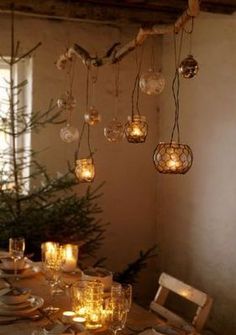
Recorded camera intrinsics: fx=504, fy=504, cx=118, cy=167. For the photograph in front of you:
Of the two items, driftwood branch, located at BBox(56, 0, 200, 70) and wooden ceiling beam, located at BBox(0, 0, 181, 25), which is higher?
wooden ceiling beam, located at BBox(0, 0, 181, 25)

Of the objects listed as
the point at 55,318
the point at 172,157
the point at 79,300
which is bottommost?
the point at 55,318

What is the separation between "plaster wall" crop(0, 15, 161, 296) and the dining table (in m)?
1.78

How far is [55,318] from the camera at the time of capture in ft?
7.18

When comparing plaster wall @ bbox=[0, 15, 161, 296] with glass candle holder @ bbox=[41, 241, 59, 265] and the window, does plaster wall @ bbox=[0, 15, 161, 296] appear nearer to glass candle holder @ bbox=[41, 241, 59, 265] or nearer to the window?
the window

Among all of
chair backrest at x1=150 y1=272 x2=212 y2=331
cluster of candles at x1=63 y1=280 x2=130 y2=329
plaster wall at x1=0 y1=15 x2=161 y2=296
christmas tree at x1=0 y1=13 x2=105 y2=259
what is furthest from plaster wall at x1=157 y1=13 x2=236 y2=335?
cluster of candles at x1=63 y1=280 x2=130 y2=329

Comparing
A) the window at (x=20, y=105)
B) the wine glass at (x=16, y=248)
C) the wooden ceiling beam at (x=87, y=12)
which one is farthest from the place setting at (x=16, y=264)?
the wooden ceiling beam at (x=87, y=12)

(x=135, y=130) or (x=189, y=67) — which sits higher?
(x=189, y=67)

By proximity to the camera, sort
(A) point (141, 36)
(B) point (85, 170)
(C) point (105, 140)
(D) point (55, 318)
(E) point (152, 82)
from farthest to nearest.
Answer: (C) point (105, 140) < (B) point (85, 170) < (A) point (141, 36) < (E) point (152, 82) < (D) point (55, 318)

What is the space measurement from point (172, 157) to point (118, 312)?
0.66 m

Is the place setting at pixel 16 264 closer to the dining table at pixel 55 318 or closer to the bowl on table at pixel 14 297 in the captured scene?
the dining table at pixel 55 318

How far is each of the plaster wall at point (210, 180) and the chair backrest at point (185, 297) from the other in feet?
3.82

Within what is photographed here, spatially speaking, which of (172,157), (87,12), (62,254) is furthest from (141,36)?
(87,12)

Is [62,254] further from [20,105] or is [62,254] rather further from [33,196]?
[20,105]

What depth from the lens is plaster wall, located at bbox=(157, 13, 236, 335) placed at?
12.2ft
